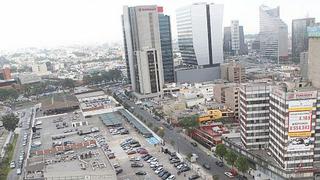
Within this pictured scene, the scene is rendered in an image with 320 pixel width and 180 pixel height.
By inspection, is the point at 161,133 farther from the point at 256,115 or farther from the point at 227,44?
the point at 227,44

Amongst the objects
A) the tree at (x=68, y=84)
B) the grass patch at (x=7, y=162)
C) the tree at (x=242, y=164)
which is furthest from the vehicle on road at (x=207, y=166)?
the tree at (x=68, y=84)

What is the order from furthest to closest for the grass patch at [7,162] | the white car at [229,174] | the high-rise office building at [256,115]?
the grass patch at [7,162] < the white car at [229,174] < the high-rise office building at [256,115]

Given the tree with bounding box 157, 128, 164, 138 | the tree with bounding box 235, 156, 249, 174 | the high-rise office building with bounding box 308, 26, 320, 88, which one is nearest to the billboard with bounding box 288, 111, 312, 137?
the tree with bounding box 235, 156, 249, 174

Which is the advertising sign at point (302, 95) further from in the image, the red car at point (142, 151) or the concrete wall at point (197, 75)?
the concrete wall at point (197, 75)

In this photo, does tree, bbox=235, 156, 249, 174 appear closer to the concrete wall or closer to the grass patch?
the grass patch

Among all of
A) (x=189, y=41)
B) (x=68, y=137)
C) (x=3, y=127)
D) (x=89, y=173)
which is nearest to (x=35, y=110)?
(x=3, y=127)

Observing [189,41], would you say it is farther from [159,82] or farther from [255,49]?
[255,49]

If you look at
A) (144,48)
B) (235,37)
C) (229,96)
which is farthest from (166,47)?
(235,37)
